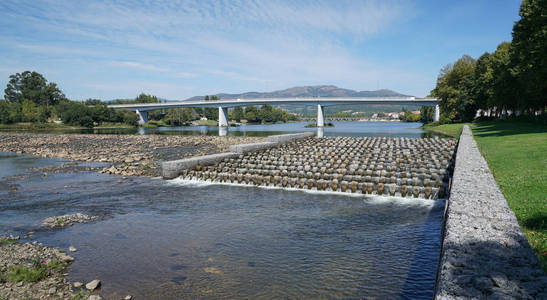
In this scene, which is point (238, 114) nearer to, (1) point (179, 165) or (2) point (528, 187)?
(1) point (179, 165)

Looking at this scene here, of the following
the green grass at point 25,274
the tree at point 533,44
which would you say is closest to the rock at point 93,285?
the green grass at point 25,274

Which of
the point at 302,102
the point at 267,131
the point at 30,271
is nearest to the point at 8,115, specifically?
the point at 267,131

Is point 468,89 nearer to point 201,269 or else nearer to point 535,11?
point 535,11

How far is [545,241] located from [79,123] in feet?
413

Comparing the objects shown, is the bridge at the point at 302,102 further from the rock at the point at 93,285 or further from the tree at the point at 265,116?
the rock at the point at 93,285

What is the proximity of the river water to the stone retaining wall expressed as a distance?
5.87ft

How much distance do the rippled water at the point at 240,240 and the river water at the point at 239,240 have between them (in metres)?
0.03

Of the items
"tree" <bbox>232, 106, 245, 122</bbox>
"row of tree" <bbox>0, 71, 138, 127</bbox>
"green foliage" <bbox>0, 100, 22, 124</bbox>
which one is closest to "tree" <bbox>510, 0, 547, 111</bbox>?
"row of tree" <bbox>0, 71, 138, 127</bbox>

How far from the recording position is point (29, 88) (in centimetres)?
16900

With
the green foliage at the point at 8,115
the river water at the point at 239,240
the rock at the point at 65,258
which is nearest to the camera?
the river water at the point at 239,240

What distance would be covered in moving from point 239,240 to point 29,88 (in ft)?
659

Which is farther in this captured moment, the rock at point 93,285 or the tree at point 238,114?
the tree at point 238,114

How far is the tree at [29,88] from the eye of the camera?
165 meters

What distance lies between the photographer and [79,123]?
367 feet
